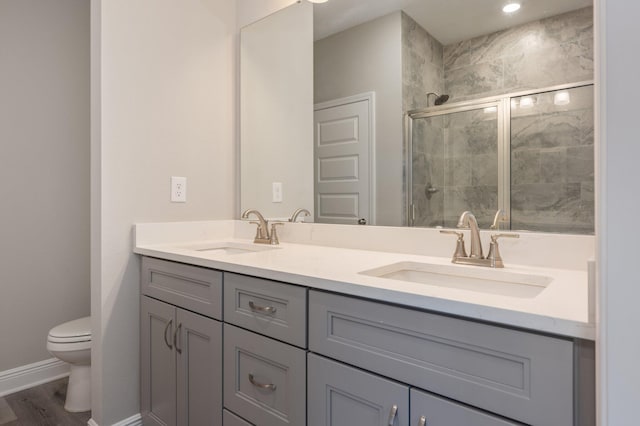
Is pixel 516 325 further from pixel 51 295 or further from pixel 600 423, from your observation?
pixel 51 295

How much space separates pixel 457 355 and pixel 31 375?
2496mm

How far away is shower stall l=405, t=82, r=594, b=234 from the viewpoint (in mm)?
1146

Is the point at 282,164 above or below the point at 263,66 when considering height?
below

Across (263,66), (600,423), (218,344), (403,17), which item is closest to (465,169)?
(403,17)

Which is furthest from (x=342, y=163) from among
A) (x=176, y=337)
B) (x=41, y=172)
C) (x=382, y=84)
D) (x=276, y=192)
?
(x=41, y=172)

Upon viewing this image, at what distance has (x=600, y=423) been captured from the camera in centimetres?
59

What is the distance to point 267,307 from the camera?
1.17 meters

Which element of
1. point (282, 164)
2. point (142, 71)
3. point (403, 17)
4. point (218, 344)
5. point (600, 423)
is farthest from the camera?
point (282, 164)

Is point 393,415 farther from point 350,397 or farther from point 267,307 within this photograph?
point 267,307

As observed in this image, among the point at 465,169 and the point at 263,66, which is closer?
the point at 465,169

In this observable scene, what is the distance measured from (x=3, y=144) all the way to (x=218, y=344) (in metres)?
1.83

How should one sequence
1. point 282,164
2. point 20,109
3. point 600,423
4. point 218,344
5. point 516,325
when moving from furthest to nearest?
point 20,109
point 282,164
point 218,344
point 516,325
point 600,423

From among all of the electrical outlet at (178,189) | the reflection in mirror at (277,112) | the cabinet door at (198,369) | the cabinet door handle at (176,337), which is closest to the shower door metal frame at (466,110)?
the reflection in mirror at (277,112)

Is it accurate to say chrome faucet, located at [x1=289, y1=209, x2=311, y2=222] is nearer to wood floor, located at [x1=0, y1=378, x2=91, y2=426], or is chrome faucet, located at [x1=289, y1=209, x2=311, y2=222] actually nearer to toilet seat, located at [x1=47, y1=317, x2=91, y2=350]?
toilet seat, located at [x1=47, y1=317, x2=91, y2=350]
